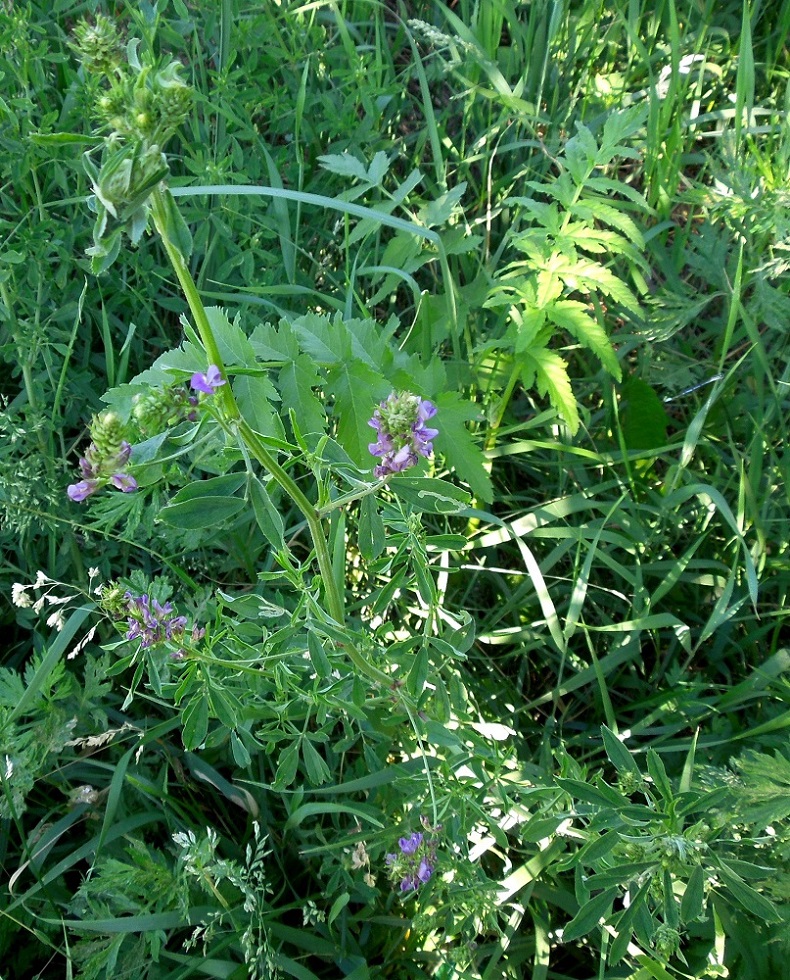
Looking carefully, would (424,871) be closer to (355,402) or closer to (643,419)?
(355,402)

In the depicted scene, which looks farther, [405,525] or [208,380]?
[405,525]

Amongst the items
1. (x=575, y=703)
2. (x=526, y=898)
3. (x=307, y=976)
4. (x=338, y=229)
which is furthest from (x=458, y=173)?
(x=307, y=976)

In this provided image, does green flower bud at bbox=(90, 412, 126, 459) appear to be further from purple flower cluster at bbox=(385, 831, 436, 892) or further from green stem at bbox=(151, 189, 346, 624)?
purple flower cluster at bbox=(385, 831, 436, 892)

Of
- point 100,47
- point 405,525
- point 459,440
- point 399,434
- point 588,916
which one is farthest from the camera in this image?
Answer: point 459,440

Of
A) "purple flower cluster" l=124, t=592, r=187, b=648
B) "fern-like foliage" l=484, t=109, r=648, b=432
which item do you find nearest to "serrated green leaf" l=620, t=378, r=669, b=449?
"fern-like foliage" l=484, t=109, r=648, b=432

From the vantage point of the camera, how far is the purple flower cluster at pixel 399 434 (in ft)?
3.96

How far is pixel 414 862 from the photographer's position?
5.42 feet

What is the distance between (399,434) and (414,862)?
0.89m

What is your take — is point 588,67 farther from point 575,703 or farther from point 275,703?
point 275,703

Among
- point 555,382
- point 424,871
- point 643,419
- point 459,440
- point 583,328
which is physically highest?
point 583,328

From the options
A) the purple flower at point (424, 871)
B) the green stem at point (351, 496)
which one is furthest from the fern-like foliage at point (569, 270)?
the purple flower at point (424, 871)

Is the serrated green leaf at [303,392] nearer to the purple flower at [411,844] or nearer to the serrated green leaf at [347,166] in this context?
the serrated green leaf at [347,166]

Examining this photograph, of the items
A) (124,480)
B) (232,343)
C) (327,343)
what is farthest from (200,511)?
(327,343)

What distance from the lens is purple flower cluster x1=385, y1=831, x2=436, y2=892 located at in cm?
165
